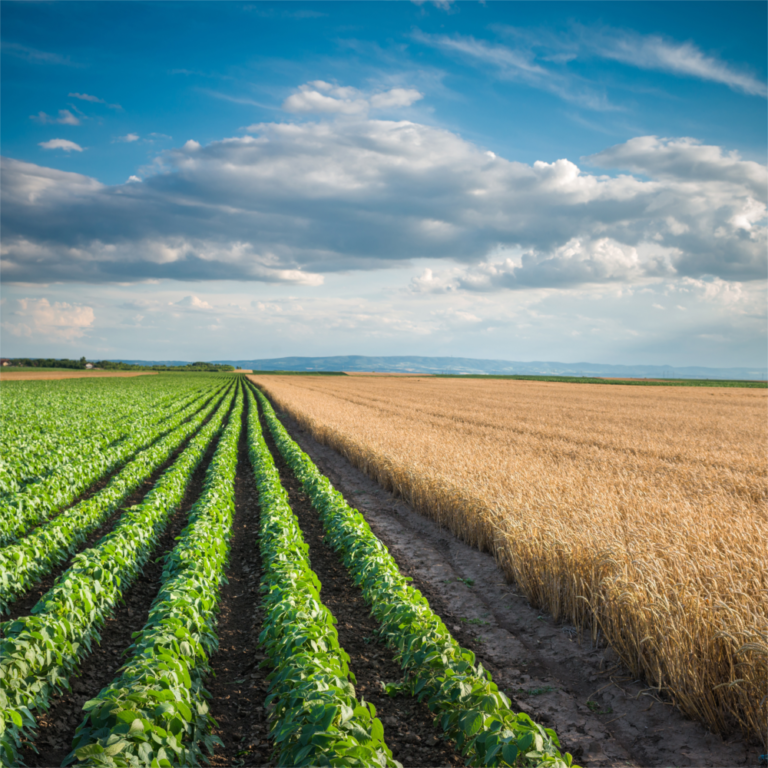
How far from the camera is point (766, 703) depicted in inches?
165

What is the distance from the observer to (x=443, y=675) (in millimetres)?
4852

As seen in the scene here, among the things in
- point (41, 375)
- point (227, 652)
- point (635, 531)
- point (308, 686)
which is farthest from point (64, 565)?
point (41, 375)

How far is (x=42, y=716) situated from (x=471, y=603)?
18.4 ft

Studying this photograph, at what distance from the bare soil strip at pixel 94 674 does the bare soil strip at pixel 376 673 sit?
8.97 ft

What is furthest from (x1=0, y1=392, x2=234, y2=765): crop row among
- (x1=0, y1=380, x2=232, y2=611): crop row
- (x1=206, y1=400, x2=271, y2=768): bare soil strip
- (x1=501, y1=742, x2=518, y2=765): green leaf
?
(x1=501, y1=742, x2=518, y2=765): green leaf

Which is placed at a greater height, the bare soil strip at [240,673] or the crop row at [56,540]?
the crop row at [56,540]

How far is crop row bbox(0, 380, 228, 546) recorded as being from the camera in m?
9.86

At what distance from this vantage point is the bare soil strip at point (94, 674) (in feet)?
14.6

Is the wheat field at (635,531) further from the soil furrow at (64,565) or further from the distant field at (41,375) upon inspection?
the distant field at (41,375)

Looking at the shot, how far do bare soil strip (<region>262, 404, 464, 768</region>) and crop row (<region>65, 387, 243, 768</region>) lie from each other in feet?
5.69

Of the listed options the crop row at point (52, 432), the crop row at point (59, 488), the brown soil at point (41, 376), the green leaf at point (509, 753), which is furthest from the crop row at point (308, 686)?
the brown soil at point (41, 376)

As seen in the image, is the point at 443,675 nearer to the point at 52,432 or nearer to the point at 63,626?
the point at 63,626

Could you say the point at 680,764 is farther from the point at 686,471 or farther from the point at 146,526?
the point at 686,471

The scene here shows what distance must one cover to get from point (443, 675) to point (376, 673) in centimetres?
130
